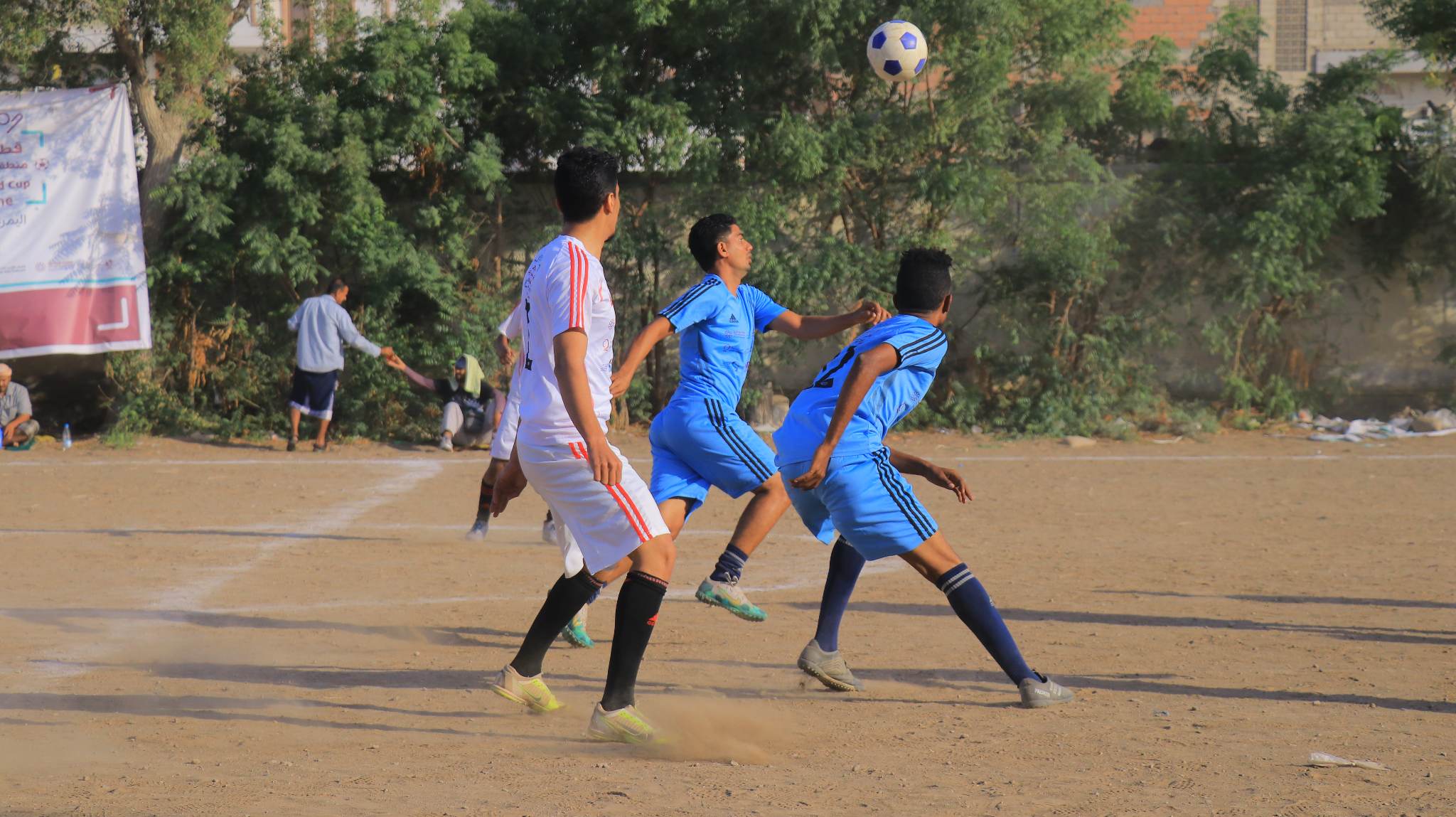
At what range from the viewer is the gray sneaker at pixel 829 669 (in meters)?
5.35

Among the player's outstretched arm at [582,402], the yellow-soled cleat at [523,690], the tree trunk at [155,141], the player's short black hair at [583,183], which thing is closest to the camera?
the player's outstretched arm at [582,402]

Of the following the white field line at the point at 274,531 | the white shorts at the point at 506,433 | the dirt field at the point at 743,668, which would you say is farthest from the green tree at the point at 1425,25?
the white shorts at the point at 506,433

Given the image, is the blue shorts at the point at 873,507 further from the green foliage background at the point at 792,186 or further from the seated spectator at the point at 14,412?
the seated spectator at the point at 14,412

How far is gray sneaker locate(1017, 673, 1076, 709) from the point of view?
5.07 m

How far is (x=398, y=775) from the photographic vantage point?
423 centimetres

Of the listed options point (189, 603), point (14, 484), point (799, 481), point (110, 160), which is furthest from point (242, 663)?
point (110, 160)

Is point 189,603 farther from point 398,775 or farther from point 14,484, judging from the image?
point 14,484

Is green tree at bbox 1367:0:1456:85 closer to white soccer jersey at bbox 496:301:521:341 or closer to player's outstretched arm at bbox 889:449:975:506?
player's outstretched arm at bbox 889:449:975:506

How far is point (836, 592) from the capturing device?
17.9 feet

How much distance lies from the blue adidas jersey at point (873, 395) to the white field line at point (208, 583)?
3.09 metres

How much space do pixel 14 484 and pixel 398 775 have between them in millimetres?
9073

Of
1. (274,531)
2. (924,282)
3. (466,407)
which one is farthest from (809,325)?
(466,407)

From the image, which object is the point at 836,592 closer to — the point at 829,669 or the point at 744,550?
the point at 829,669

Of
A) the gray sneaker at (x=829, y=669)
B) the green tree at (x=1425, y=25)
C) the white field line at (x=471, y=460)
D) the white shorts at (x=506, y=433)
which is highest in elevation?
the green tree at (x=1425, y=25)
